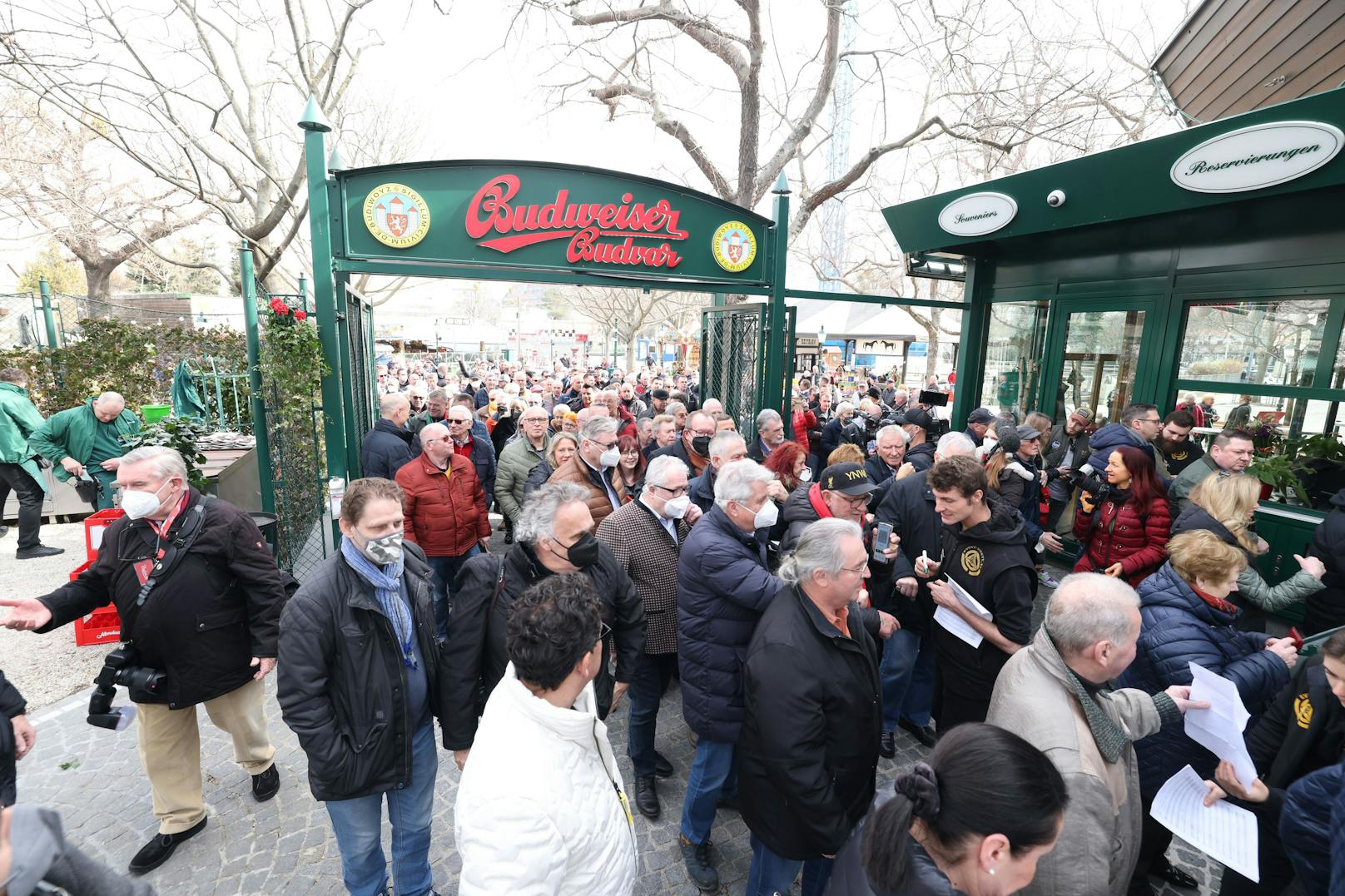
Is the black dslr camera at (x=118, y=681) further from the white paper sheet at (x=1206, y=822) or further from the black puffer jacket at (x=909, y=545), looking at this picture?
the white paper sheet at (x=1206, y=822)

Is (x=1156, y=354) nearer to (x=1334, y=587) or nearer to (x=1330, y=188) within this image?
(x=1330, y=188)

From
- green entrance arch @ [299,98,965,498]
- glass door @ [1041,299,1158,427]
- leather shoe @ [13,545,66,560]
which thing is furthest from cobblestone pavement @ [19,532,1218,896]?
glass door @ [1041,299,1158,427]

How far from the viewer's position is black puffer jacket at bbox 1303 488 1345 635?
3875mm

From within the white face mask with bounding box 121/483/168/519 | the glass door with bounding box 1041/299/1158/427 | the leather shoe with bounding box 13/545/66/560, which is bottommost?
the leather shoe with bounding box 13/545/66/560

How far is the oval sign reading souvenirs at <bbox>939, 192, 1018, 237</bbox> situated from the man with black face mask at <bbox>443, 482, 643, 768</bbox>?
634 centimetres

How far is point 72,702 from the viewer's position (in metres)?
4.55

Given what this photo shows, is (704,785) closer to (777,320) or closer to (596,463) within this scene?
(596,463)

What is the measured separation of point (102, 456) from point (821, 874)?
8560 mm

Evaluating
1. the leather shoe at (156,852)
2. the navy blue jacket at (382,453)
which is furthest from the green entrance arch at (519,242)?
the leather shoe at (156,852)

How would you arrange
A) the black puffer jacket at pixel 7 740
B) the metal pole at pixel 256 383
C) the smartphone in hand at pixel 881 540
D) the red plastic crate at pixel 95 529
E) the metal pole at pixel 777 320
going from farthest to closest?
the metal pole at pixel 777 320, the metal pole at pixel 256 383, the red plastic crate at pixel 95 529, the smartphone in hand at pixel 881 540, the black puffer jacket at pixel 7 740

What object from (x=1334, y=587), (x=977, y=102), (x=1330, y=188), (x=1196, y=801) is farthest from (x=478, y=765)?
(x=977, y=102)

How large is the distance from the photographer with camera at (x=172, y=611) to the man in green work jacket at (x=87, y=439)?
5306 mm

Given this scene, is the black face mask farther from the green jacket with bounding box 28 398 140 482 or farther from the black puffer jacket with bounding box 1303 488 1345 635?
the green jacket with bounding box 28 398 140 482

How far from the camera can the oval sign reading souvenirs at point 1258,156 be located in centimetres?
460
